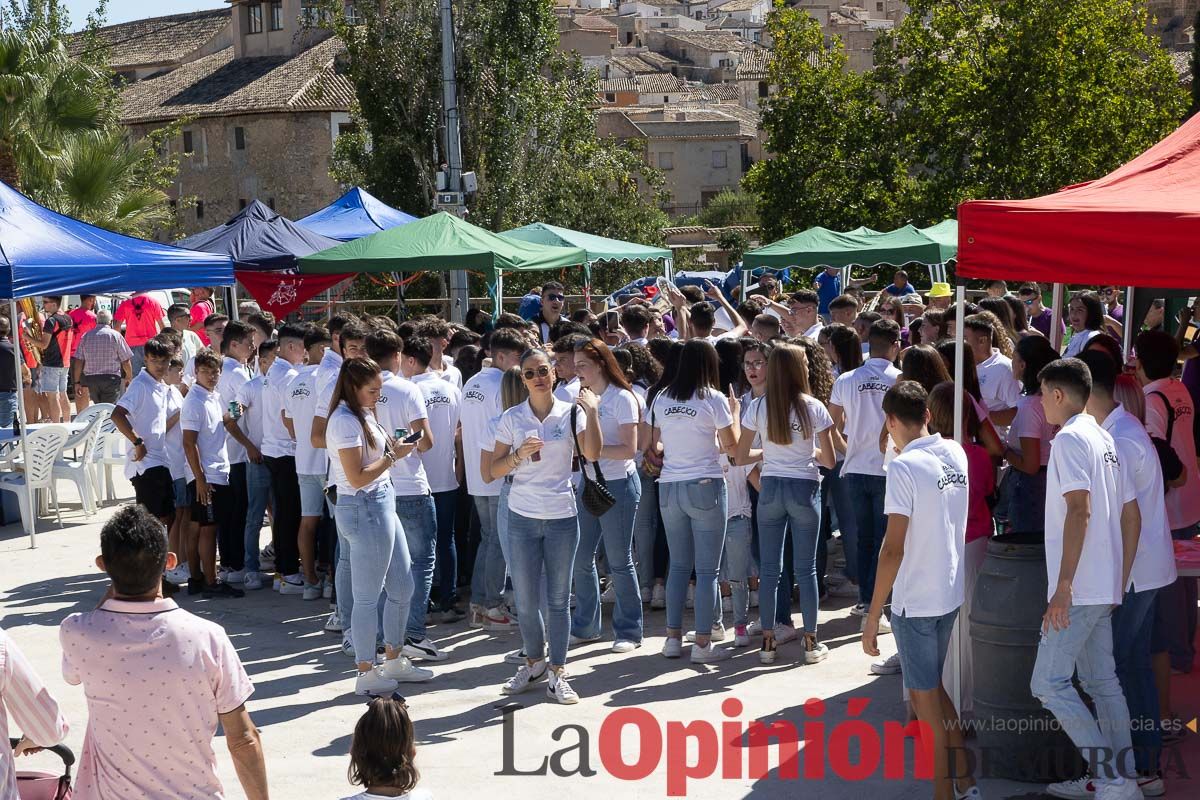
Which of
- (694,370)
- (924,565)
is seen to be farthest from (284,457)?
(924,565)

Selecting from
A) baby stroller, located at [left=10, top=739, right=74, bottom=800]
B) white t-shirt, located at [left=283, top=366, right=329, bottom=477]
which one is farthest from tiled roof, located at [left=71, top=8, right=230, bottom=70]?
baby stroller, located at [left=10, top=739, right=74, bottom=800]

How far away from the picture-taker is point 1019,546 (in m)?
5.47

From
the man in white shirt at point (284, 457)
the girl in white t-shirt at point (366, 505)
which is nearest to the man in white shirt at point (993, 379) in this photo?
the girl in white t-shirt at point (366, 505)

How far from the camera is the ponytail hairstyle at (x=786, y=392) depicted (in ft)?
23.0

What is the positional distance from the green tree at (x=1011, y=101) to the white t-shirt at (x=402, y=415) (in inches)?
1034

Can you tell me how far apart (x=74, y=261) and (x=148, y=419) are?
2465 mm

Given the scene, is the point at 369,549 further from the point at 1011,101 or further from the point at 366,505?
the point at 1011,101

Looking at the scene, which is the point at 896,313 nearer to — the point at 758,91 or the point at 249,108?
the point at 249,108

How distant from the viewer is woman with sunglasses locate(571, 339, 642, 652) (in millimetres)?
7332

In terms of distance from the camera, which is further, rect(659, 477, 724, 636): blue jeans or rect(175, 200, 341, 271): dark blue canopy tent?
rect(175, 200, 341, 271): dark blue canopy tent

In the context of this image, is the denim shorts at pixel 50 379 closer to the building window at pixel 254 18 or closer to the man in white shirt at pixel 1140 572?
the man in white shirt at pixel 1140 572

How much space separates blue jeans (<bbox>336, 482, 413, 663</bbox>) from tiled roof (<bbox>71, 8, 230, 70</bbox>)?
57.9m

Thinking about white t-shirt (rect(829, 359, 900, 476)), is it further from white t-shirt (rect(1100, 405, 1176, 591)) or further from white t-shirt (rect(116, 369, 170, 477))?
white t-shirt (rect(116, 369, 170, 477))

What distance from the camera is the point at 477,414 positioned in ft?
25.7
